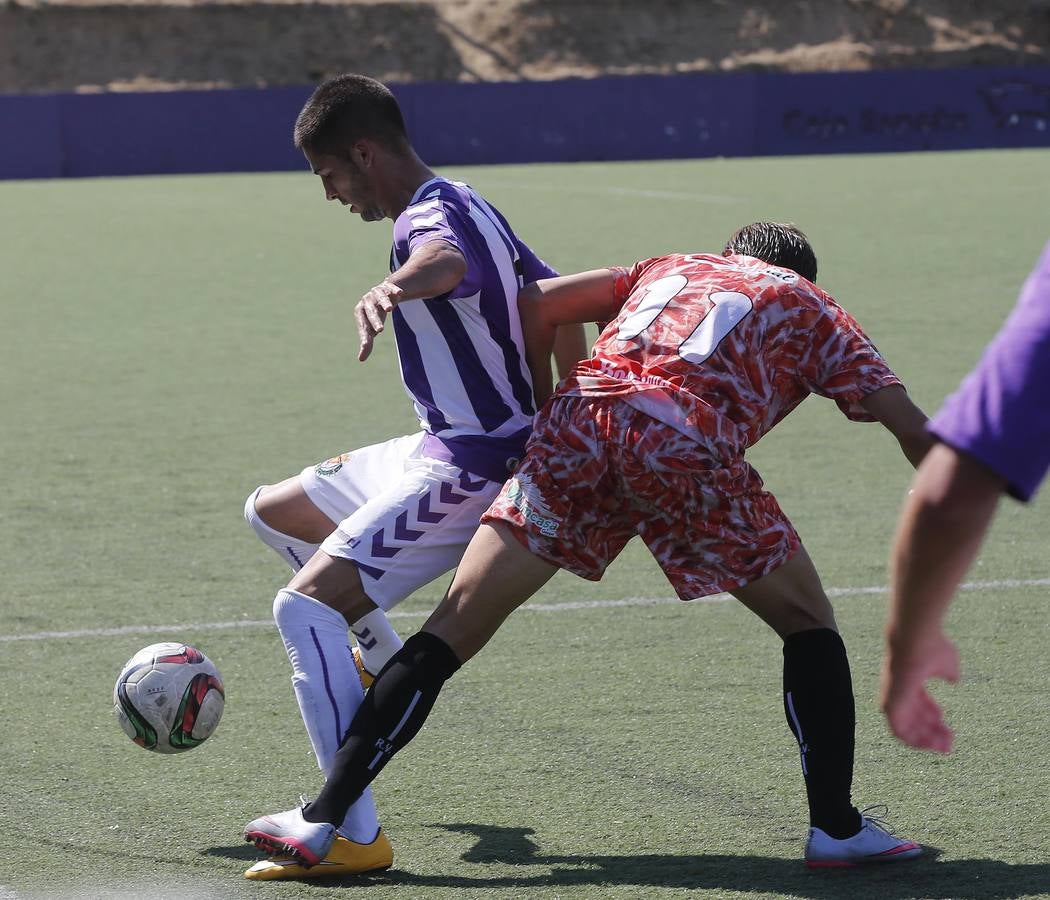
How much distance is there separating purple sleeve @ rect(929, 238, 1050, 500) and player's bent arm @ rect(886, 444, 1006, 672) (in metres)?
0.02

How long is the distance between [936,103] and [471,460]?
118 ft

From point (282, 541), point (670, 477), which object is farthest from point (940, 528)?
point (282, 541)

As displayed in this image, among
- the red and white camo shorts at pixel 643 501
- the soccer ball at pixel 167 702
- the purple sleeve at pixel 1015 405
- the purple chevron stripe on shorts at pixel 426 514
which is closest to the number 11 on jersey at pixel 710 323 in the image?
A: the red and white camo shorts at pixel 643 501

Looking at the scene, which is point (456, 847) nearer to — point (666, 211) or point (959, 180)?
point (666, 211)

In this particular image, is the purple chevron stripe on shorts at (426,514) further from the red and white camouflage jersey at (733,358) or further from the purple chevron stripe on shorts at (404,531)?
the red and white camouflage jersey at (733,358)

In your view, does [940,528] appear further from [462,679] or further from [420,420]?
[462,679]

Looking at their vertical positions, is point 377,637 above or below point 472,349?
below

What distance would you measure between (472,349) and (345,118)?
0.64 metres

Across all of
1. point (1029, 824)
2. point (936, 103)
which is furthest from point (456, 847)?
point (936, 103)

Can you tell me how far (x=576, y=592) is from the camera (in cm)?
665

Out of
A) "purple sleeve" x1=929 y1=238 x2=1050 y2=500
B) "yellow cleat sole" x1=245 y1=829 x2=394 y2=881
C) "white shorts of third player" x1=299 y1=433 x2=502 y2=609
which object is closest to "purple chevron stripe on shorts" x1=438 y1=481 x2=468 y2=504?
"white shorts of third player" x1=299 y1=433 x2=502 y2=609

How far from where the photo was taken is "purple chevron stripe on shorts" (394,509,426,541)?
4039 mm

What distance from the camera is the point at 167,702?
14.5 feet

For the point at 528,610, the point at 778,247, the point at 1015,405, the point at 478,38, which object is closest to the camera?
the point at 1015,405
